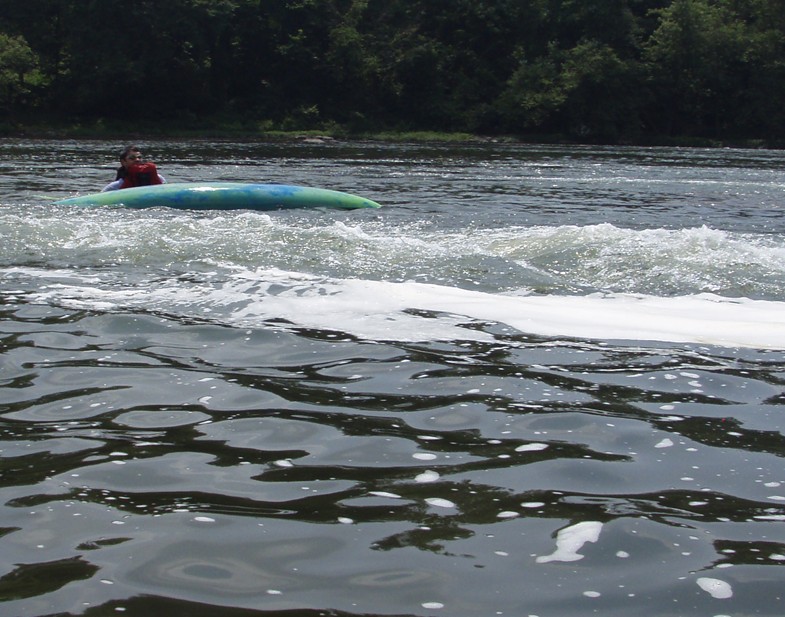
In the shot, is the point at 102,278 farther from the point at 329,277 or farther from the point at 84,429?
the point at 84,429

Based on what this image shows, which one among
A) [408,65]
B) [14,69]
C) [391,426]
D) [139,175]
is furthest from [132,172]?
[408,65]

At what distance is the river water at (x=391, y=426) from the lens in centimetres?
281

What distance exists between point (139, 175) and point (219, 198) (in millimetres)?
1275

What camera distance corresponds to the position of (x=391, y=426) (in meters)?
4.19

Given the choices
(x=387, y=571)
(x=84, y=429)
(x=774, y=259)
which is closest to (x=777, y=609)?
(x=387, y=571)

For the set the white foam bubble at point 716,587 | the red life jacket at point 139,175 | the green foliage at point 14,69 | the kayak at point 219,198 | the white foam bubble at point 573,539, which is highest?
the green foliage at point 14,69

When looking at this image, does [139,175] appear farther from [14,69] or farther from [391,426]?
[14,69]

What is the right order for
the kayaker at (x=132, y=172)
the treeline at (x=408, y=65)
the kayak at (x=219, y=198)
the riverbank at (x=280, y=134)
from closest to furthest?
the kayak at (x=219, y=198) → the kayaker at (x=132, y=172) → the riverbank at (x=280, y=134) → the treeline at (x=408, y=65)

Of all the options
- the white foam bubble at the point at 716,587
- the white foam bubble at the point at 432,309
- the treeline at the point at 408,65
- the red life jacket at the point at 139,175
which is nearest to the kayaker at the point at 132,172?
the red life jacket at the point at 139,175

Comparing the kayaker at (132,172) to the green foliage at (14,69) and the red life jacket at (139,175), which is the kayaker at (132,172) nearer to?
the red life jacket at (139,175)

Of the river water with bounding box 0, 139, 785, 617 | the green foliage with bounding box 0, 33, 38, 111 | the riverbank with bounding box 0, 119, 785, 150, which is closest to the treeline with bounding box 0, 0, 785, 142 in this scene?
the green foliage with bounding box 0, 33, 38, 111

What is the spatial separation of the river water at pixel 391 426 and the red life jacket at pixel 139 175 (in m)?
3.88

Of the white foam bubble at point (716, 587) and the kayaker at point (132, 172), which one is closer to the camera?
the white foam bubble at point (716, 587)

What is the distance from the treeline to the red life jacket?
3679cm
